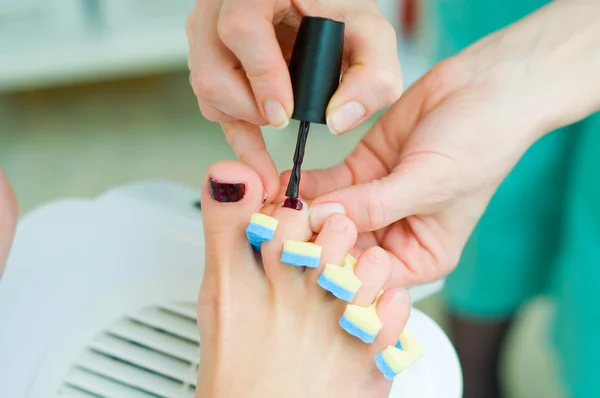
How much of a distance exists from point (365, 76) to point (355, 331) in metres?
0.22

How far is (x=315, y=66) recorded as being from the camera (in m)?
0.51

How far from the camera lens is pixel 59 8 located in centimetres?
172

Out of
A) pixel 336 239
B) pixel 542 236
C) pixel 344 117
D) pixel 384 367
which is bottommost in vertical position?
pixel 542 236

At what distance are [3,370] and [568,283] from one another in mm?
722

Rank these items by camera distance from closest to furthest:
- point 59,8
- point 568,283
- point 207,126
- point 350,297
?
point 350,297, point 568,283, point 59,8, point 207,126

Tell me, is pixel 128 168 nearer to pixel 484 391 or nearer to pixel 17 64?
pixel 17 64

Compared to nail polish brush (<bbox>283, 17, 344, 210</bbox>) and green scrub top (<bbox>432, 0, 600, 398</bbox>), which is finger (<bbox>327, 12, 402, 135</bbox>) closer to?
nail polish brush (<bbox>283, 17, 344, 210</bbox>)

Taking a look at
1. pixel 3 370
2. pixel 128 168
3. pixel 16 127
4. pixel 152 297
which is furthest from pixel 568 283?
Answer: pixel 16 127

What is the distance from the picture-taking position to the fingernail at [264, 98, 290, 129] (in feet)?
1.70

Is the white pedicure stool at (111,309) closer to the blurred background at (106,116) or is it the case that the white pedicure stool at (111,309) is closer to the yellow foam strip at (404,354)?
the yellow foam strip at (404,354)

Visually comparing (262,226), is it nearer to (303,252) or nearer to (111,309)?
(303,252)

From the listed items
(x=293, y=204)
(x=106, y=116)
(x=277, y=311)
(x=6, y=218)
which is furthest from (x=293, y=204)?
(x=106, y=116)

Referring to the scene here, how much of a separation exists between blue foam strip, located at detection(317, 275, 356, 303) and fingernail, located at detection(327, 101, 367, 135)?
0.13 m

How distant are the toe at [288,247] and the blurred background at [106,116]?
101 centimetres
